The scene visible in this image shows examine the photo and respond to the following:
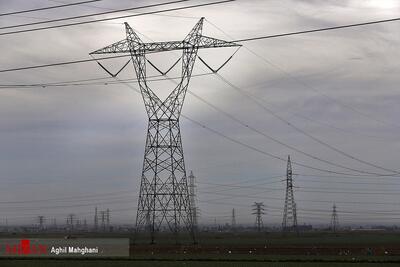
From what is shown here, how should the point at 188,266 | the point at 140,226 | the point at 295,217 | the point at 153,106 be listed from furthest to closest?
1. the point at 295,217
2. the point at 140,226
3. the point at 153,106
4. the point at 188,266

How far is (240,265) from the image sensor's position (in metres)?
51.8

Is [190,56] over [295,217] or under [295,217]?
over

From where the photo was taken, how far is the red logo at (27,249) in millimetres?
62156

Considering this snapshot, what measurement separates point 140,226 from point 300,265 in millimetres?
24948

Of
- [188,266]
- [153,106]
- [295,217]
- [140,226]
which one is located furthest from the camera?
[295,217]

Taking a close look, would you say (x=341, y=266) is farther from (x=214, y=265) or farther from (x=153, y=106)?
(x=153, y=106)

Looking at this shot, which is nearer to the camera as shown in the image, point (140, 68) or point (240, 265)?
point (240, 265)

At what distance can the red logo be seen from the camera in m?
62.2

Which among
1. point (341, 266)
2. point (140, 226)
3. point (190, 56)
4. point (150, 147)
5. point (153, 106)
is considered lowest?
point (341, 266)

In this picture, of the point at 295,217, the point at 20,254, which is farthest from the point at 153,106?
the point at 295,217

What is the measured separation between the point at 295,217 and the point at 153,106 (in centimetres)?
8161

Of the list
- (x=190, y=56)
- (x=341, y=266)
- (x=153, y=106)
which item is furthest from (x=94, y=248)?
(x=341, y=266)

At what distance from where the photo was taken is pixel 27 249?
63469mm

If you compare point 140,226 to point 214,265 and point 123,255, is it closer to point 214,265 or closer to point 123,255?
point 123,255
